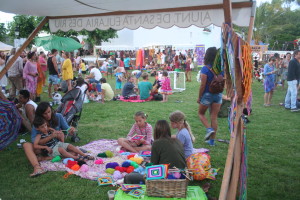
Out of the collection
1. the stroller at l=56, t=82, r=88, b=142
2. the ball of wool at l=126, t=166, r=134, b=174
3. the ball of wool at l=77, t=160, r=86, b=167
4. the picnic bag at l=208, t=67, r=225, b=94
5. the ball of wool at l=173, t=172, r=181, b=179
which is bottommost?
the ball of wool at l=126, t=166, r=134, b=174

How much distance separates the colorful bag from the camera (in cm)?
411

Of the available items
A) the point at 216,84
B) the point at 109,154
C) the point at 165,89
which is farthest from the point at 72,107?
the point at 165,89

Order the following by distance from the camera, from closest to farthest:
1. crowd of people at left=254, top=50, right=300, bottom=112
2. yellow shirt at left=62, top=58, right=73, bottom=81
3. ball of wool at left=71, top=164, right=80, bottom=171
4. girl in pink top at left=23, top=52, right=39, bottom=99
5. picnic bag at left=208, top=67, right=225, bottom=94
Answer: ball of wool at left=71, top=164, right=80, bottom=171 < picnic bag at left=208, top=67, right=225, bottom=94 < crowd of people at left=254, top=50, right=300, bottom=112 < girl in pink top at left=23, top=52, right=39, bottom=99 < yellow shirt at left=62, top=58, right=73, bottom=81

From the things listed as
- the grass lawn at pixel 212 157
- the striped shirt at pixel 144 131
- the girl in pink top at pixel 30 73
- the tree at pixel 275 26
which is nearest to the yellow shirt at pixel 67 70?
the girl in pink top at pixel 30 73

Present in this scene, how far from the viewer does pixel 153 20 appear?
5.91 meters

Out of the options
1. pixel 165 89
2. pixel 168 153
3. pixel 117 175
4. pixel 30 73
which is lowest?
pixel 117 175

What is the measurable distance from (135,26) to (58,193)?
374cm

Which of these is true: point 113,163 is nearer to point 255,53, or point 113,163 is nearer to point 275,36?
point 255,53

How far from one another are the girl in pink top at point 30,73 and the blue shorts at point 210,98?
629 cm

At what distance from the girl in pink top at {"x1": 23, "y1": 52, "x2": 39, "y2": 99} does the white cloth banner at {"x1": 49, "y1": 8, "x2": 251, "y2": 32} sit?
3.32 m

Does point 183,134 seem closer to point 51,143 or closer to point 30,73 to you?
point 51,143

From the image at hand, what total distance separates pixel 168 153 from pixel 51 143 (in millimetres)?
2323

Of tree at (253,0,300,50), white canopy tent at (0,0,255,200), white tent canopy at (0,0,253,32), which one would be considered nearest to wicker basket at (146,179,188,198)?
white canopy tent at (0,0,255,200)

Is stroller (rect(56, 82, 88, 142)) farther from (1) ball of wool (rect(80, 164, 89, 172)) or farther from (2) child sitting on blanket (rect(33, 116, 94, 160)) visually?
(1) ball of wool (rect(80, 164, 89, 172))
